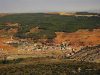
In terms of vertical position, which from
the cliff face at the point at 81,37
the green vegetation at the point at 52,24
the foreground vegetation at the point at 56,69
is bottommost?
the cliff face at the point at 81,37

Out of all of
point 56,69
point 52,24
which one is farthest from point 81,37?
point 56,69

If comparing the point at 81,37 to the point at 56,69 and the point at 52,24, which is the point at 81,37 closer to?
the point at 52,24

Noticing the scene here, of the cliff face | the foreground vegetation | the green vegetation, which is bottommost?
the cliff face

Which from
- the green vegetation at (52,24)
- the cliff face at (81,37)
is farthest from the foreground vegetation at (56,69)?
the green vegetation at (52,24)

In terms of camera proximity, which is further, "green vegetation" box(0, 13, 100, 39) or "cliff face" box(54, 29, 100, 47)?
"green vegetation" box(0, 13, 100, 39)

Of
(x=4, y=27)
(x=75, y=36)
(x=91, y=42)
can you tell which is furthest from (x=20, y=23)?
(x=91, y=42)

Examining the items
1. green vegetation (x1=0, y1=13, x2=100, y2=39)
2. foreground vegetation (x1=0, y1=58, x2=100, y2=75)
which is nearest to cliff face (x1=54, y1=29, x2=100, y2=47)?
green vegetation (x1=0, y1=13, x2=100, y2=39)

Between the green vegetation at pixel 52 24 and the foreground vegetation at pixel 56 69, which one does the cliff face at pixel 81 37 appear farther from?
the foreground vegetation at pixel 56 69

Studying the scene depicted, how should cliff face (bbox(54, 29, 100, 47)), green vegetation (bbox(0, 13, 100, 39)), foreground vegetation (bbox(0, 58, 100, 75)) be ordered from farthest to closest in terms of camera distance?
green vegetation (bbox(0, 13, 100, 39)), cliff face (bbox(54, 29, 100, 47)), foreground vegetation (bbox(0, 58, 100, 75))

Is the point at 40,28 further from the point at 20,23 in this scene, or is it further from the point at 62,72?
the point at 62,72

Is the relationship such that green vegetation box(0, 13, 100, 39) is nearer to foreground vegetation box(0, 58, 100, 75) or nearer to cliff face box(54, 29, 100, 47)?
cliff face box(54, 29, 100, 47)
